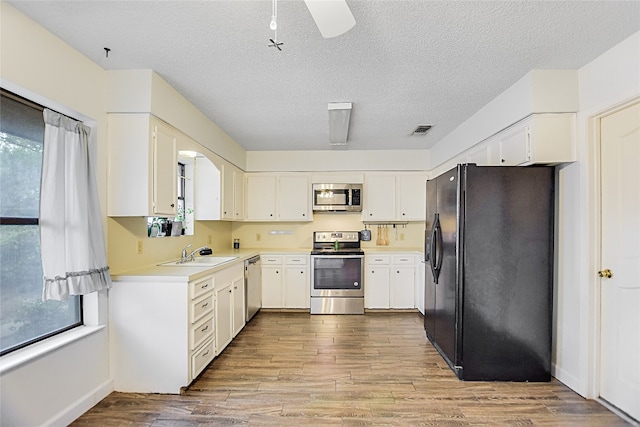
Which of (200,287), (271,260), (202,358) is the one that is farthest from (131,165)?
(271,260)

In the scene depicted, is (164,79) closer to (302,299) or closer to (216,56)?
(216,56)

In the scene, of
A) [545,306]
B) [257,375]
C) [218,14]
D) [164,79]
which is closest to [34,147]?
[164,79]

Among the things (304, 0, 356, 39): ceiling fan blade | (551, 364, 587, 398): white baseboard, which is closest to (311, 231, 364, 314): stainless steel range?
(551, 364, 587, 398): white baseboard

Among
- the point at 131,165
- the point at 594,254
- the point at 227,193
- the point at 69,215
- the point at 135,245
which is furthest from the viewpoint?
the point at 227,193

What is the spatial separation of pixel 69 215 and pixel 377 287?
3814 millimetres

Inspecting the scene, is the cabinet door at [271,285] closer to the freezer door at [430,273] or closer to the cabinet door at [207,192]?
the cabinet door at [207,192]

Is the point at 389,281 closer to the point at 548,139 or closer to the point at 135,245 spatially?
the point at 548,139

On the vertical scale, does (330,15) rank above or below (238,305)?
above

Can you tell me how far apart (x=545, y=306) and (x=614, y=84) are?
5.60ft

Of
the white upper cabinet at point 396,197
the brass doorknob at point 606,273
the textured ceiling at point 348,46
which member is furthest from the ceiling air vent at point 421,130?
the brass doorknob at point 606,273

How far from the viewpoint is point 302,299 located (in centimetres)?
479

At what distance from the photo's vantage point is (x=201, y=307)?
8.96ft

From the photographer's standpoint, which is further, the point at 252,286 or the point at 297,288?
the point at 297,288

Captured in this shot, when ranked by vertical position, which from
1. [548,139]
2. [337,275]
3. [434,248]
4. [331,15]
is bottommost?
[337,275]
